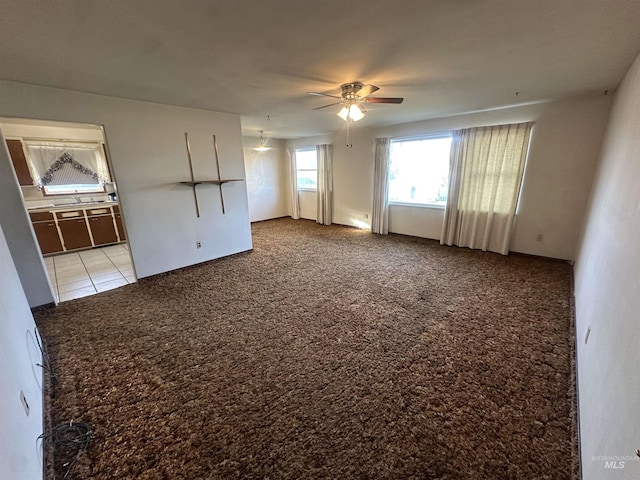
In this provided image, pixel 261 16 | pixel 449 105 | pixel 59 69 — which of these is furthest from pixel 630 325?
pixel 59 69

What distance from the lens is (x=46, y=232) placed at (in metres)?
4.62

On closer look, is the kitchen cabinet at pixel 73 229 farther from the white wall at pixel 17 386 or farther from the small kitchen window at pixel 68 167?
the white wall at pixel 17 386

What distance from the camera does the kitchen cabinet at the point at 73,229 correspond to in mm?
4766

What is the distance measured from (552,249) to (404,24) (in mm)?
4133

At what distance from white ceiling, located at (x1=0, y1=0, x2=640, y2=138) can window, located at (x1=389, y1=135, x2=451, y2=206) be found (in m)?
1.82

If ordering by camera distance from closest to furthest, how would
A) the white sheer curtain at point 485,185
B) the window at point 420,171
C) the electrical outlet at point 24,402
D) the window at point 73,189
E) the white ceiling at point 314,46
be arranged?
the electrical outlet at point 24,402 → the white ceiling at point 314,46 → the white sheer curtain at point 485,185 → the window at point 420,171 → the window at point 73,189

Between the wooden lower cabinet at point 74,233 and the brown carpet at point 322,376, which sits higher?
the wooden lower cabinet at point 74,233

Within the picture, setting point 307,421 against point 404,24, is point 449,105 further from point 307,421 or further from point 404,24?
point 307,421

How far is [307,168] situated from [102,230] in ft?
16.5


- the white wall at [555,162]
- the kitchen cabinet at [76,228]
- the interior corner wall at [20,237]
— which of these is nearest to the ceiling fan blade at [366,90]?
the white wall at [555,162]

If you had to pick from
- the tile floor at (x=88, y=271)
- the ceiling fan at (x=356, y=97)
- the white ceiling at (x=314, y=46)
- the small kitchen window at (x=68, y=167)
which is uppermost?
the white ceiling at (x=314, y=46)

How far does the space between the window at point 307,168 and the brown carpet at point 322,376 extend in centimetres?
444
